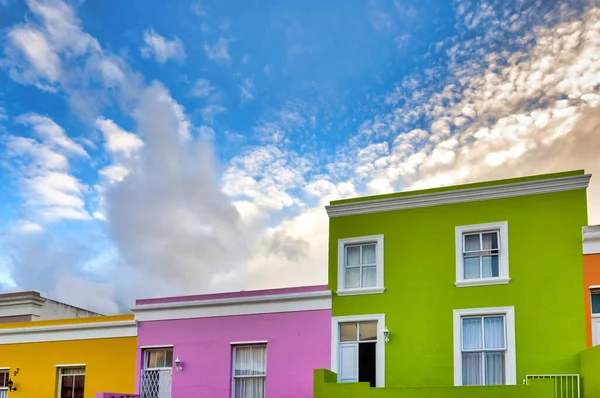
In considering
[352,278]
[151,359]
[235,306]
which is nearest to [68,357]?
[151,359]

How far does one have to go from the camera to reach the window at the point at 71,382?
24297 millimetres

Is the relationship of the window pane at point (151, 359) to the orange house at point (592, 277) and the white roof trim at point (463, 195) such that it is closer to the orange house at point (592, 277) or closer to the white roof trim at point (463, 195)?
the white roof trim at point (463, 195)

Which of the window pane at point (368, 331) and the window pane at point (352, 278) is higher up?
the window pane at point (352, 278)

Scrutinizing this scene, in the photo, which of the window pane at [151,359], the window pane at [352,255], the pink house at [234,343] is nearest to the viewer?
the pink house at [234,343]

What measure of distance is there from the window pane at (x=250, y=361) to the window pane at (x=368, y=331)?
2.95m

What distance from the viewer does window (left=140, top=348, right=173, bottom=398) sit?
22938mm

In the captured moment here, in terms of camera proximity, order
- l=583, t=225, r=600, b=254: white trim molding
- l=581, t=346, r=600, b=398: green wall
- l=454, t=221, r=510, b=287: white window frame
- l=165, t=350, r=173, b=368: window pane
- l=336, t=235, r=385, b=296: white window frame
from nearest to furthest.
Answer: l=581, t=346, r=600, b=398: green wall → l=454, t=221, r=510, b=287: white window frame → l=336, t=235, r=385, b=296: white window frame → l=583, t=225, r=600, b=254: white trim molding → l=165, t=350, r=173, b=368: window pane

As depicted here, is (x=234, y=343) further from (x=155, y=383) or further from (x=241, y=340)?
(x=155, y=383)

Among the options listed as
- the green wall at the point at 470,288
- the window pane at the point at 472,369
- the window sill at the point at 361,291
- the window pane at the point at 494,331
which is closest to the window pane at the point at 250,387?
the green wall at the point at 470,288

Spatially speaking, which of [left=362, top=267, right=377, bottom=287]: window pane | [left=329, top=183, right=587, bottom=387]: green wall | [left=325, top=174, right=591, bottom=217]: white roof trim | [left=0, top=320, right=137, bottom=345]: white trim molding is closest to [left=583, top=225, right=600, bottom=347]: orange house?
[left=329, top=183, right=587, bottom=387]: green wall

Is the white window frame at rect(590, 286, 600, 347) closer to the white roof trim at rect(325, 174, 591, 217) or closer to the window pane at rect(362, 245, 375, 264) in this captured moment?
the white roof trim at rect(325, 174, 591, 217)

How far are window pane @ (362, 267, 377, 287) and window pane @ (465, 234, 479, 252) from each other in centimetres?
257

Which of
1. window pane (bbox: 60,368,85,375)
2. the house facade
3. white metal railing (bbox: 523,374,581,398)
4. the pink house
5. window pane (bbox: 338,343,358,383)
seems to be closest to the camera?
white metal railing (bbox: 523,374,581,398)

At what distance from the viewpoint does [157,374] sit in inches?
912
